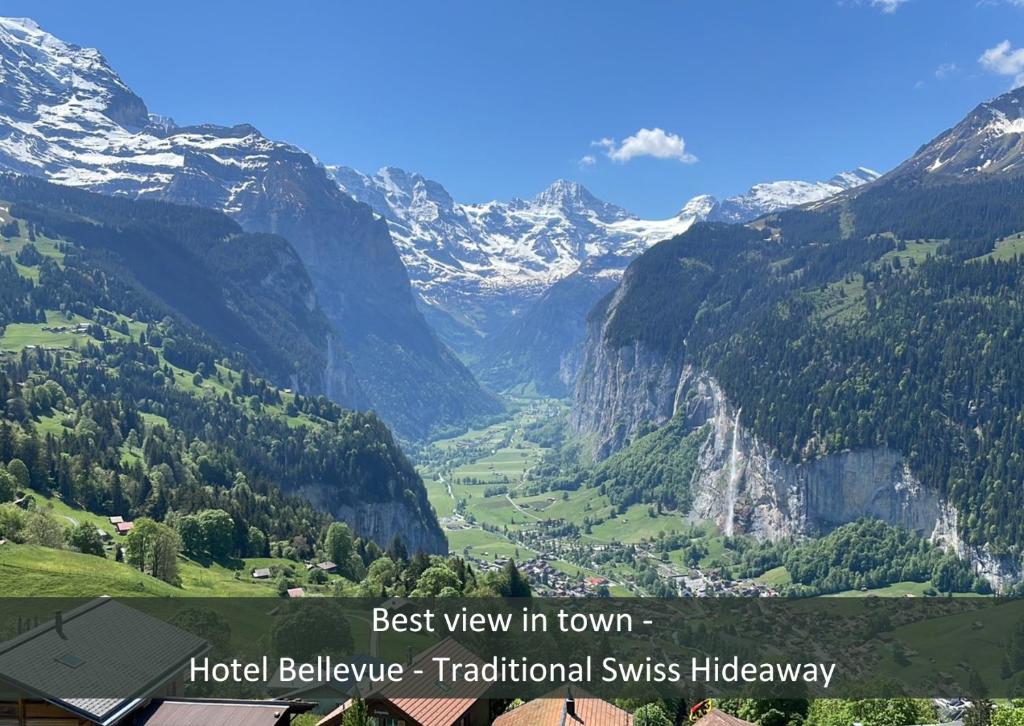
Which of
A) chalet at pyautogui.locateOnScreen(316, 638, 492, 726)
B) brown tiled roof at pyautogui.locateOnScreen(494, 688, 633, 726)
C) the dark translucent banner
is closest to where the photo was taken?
the dark translucent banner

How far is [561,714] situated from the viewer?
5353cm

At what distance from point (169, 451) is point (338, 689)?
143700 millimetres

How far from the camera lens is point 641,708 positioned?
2613 inches

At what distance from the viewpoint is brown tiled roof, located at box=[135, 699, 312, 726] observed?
34.1 m

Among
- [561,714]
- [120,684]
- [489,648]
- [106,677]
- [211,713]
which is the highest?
[106,677]

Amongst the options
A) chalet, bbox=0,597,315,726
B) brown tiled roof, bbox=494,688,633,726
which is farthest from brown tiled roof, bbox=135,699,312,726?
brown tiled roof, bbox=494,688,633,726

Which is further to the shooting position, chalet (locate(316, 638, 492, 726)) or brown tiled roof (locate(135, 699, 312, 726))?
chalet (locate(316, 638, 492, 726))

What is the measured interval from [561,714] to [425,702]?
38.6 feet

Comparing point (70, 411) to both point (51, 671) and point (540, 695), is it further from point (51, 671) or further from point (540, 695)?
point (51, 671)

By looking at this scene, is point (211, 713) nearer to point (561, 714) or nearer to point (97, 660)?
point (97, 660)

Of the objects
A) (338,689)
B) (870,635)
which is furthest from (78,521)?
(870,635)

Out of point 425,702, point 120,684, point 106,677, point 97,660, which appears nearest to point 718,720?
point 425,702

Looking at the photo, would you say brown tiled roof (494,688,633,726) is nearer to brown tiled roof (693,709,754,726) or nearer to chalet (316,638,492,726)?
chalet (316,638,492,726)

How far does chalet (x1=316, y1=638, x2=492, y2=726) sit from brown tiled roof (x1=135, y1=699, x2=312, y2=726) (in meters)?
5.47
